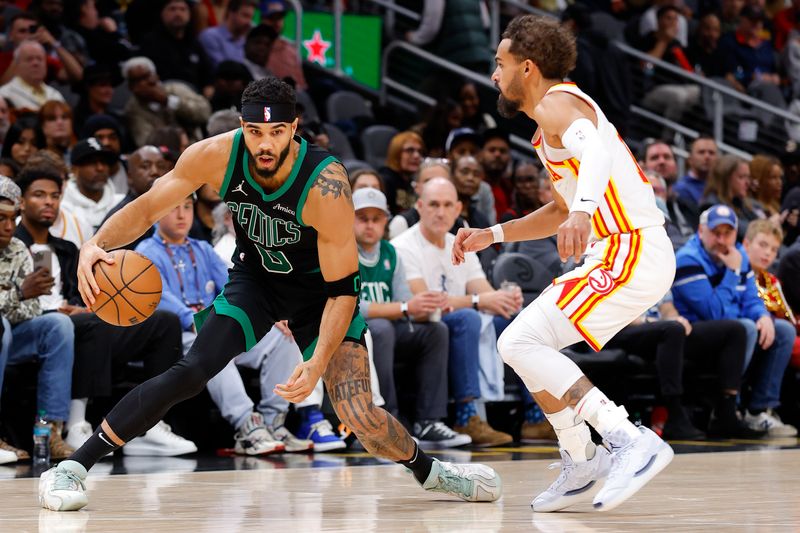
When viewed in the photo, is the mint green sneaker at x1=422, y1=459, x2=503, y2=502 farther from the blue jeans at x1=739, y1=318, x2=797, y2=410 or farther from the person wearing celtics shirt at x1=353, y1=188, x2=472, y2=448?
the blue jeans at x1=739, y1=318, x2=797, y2=410

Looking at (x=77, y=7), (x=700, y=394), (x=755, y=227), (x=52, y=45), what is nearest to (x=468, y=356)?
(x=700, y=394)

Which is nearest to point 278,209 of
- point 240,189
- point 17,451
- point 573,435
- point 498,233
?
point 240,189

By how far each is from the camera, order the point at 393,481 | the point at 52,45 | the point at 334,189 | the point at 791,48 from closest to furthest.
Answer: the point at 334,189 → the point at 393,481 → the point at 52,45 → the point at 791,48

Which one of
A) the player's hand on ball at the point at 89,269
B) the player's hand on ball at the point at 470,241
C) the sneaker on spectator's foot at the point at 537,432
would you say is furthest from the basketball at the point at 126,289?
the sneaker on spectator's foot at the point at 537,432

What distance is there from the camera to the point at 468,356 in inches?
325

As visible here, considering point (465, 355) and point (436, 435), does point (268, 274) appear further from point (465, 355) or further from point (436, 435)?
point (465, 355)

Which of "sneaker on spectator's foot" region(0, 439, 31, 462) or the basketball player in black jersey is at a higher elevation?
the basketball player in black jersey

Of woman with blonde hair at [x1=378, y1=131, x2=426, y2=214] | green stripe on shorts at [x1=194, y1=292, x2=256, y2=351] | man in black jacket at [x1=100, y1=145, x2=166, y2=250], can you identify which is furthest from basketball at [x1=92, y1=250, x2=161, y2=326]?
woman with blonde hair at [x1=378, y1=131, x2=426, y2=214]

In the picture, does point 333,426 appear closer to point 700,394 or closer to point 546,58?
point 700,394

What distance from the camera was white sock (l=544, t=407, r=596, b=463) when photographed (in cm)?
473

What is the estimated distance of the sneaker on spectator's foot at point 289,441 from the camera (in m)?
7.60

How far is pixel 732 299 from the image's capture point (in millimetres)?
9367

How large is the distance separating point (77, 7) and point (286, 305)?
24.5ft

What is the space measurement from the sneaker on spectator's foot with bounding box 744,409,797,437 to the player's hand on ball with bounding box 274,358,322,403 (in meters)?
5.56
